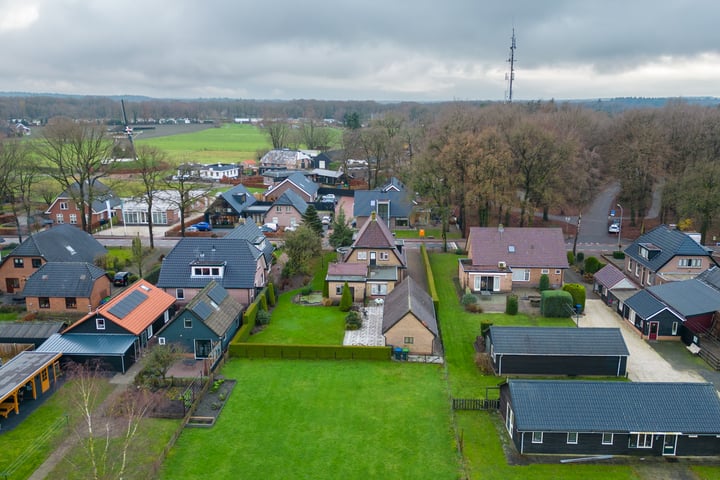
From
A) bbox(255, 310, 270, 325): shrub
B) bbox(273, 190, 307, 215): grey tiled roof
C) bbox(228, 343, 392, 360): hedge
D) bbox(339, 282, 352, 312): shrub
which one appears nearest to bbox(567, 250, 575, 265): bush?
bbox(339, 282, 352, 312): shrub

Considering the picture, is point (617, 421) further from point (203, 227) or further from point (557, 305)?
point (203, 227)

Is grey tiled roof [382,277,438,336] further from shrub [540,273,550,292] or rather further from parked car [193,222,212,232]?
parked car [193,222,212,232]

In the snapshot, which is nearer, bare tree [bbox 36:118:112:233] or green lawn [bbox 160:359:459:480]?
green lawn [bbox 160:359:459:480]

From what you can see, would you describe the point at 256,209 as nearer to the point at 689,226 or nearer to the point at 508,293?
the point at 508,293

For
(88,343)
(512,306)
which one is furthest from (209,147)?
(512,306)

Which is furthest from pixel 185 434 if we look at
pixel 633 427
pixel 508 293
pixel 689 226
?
pixel 689 226
